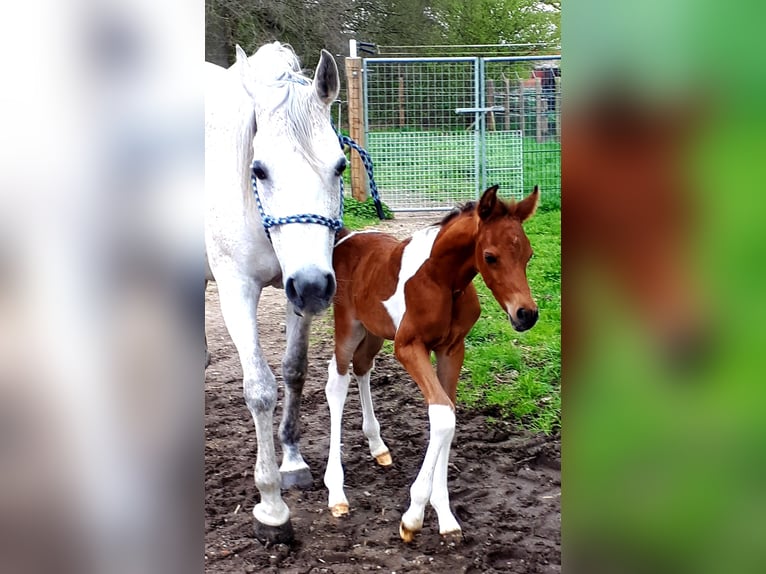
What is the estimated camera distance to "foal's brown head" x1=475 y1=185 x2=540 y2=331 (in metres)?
2.09

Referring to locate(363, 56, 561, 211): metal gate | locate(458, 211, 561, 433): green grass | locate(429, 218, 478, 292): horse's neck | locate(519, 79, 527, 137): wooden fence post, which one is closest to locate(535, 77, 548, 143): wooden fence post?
locate(363, 56, 561, 211): metal gate

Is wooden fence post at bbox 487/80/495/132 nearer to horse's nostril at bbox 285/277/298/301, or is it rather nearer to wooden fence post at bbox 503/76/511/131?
wooden fence post at bbox 503/76/511/131

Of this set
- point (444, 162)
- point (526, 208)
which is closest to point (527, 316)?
point (526, 208)

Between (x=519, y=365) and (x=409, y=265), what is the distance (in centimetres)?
189

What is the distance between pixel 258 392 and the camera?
242 cm

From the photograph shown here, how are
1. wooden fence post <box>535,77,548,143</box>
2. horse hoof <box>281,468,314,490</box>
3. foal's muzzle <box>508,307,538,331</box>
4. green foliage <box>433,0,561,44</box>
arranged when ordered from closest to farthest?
foal's muzzle <box>508,307,538,331</box> → horse hoof <box>281,468,314,490</box> → wooden fence post <box>535,77,548,143</box> → green foliage <box>433,0,561,44</box>

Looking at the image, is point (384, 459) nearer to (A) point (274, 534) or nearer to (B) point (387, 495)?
(B) point (387, 495)

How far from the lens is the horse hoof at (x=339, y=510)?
2.62 meters

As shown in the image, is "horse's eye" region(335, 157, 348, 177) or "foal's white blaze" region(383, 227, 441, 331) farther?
"foal's white blaze" region(383, 227, 441, 331)

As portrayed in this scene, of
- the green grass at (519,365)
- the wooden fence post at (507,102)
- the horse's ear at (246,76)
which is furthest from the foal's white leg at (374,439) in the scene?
the wooden fence post at (507,102)

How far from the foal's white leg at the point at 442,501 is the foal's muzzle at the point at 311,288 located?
31.1 inches

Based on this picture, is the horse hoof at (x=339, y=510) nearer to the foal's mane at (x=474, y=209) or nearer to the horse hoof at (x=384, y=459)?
the horse hoof at (x=384, y=459)

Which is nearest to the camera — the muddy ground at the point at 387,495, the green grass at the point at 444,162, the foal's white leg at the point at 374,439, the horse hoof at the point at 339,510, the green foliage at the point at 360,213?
the muddy ground at the point at 387,495
